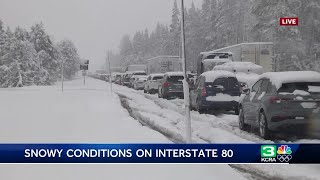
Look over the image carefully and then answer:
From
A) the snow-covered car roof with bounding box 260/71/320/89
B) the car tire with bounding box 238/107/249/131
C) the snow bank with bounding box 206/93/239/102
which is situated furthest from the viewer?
the snow bank with bounding box 206/93/239/102

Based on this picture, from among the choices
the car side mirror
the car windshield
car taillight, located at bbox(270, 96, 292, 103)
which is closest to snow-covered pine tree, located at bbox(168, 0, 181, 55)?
car taillight, located at bbox(270, 96, 292, 103)

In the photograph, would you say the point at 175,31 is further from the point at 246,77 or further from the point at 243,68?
the point at 246,77

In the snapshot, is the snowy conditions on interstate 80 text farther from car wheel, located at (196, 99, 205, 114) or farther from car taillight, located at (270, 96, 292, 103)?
car wheel, located at (196, 99, 205, 114)

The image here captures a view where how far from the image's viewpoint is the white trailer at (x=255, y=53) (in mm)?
5273

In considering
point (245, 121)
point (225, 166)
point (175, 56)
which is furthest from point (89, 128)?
point (245, 121)

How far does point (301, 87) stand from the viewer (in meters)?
5.95

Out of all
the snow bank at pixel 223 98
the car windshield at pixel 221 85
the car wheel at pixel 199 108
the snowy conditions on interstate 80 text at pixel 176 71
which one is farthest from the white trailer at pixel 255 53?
the car wheel at pixel 199 108

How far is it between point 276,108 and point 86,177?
10.9ft

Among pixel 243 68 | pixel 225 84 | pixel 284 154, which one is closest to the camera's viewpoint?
pixel 284 154

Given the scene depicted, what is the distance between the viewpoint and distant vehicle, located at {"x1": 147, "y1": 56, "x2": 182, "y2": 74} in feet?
18.6

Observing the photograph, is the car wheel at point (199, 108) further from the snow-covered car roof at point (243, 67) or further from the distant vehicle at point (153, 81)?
the snow-covered car roof at point (243, 67)

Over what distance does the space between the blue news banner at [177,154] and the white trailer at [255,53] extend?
1.03 meters

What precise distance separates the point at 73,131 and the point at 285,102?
10.1 ft

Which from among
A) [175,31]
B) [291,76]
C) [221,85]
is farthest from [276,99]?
[221,85]
